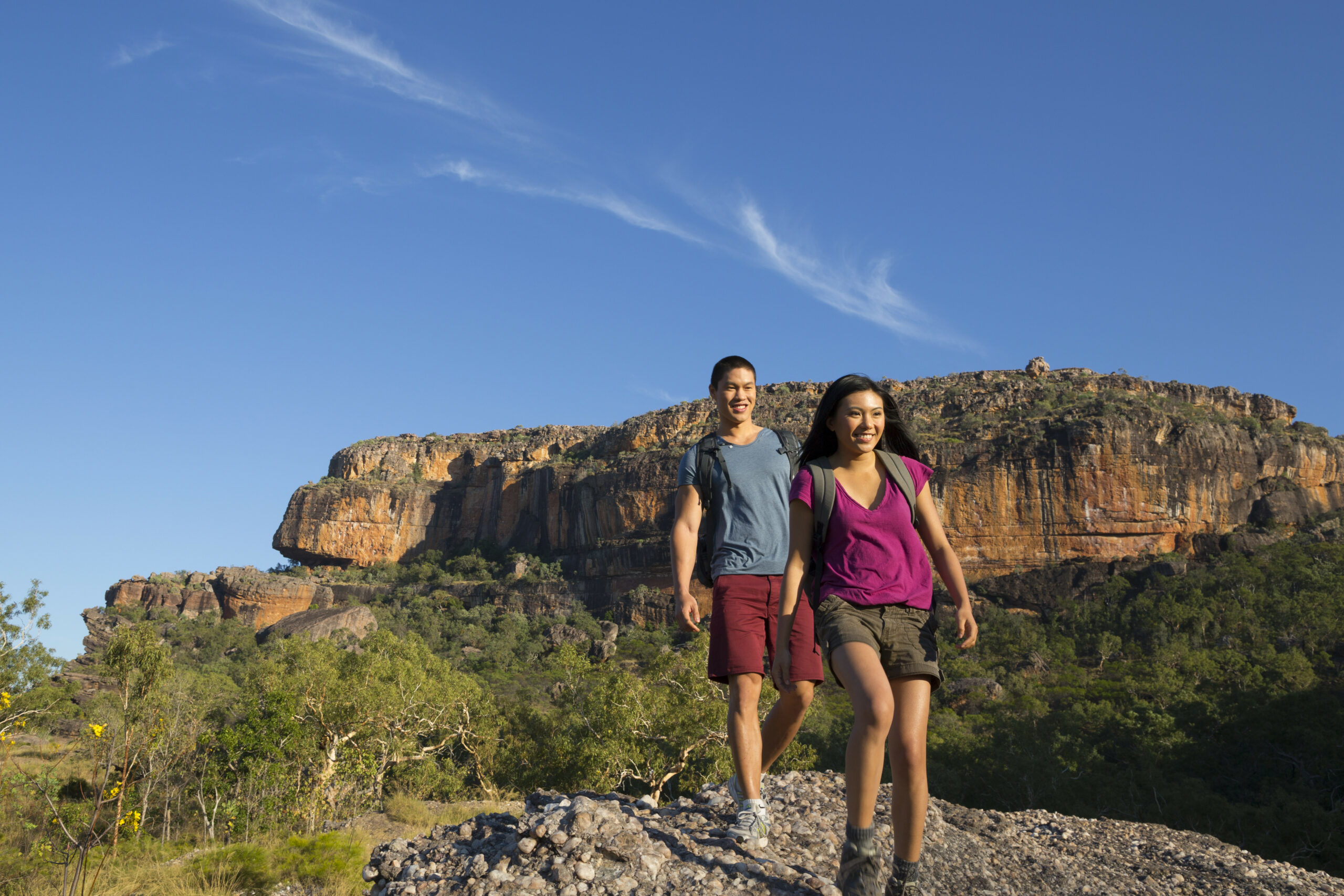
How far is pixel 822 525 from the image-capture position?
3.29 meters

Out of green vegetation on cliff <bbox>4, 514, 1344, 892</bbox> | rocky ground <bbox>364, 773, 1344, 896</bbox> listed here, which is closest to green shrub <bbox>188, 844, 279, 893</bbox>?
green vegetation on cliff <bbox>4, 514, 1344, 892</bbox>

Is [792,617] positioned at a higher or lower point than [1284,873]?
higher

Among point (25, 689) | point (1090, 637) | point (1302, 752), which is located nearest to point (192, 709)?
point (25, 689)

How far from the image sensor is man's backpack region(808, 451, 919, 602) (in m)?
3.28

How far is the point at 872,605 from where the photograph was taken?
3.16 meters

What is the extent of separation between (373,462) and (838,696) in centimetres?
6617

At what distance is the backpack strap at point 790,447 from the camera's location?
4227 mm

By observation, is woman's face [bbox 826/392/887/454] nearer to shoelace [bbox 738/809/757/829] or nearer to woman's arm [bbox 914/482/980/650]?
woman's arm [bbox 914/482/980/650]

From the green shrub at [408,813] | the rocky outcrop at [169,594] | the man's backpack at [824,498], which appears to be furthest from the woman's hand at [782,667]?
the rocky outcrop at [169,594]

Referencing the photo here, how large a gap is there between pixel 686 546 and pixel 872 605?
109cm

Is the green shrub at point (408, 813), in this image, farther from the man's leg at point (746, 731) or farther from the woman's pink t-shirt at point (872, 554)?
the woman's pink t-shirt at point (872, 554)

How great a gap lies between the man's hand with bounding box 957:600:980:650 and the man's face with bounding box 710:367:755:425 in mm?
1334

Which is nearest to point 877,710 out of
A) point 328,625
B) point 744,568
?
Answer: point 744,568

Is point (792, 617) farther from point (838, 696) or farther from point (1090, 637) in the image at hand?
point (1090, 637)
